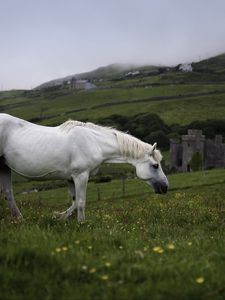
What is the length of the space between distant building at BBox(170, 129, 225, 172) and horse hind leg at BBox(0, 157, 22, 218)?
111 m

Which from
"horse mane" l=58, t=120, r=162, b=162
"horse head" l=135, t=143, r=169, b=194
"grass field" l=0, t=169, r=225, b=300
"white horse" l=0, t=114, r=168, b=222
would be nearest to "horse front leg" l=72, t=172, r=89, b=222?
"white horse" l=0, t=114, r=168, b=222

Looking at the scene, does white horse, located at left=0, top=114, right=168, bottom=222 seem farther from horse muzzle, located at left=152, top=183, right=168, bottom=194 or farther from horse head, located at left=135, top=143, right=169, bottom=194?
horse muzzle, located at left=152, top=183, right=168, bottom=194

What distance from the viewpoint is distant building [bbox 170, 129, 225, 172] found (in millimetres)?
123562

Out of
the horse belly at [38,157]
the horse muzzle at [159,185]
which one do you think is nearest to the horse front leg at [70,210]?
the horse belly at [38,157]

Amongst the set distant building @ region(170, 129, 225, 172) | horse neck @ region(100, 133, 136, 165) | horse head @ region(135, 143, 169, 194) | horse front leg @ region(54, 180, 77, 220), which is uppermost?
horse neck @ region(100, 133, 136, 165)

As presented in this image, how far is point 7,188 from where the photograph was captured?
475 inches

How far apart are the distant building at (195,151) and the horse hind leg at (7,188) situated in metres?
111

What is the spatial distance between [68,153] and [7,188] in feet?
6.31

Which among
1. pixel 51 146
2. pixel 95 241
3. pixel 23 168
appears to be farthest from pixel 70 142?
pixel 95 241

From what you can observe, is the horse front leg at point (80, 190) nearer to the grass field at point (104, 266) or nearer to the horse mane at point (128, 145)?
the horse mane at point (128, 145)

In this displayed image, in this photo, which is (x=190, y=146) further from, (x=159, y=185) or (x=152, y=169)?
(x=152, y=169)

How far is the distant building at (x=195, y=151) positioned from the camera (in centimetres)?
12356

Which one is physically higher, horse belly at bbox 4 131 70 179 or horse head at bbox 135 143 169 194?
horse belly at bbox 4 131 70 179

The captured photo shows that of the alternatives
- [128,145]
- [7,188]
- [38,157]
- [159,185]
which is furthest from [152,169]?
[7,188]
